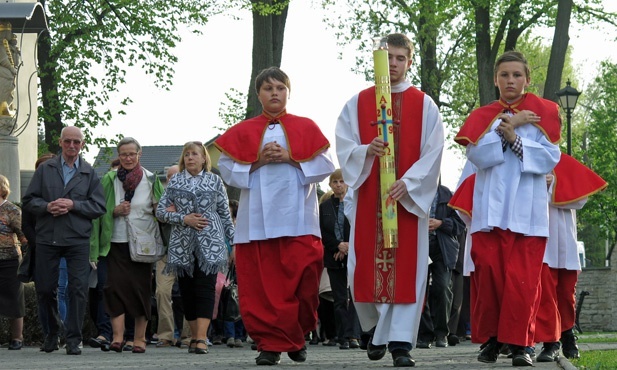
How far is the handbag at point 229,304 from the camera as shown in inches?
616

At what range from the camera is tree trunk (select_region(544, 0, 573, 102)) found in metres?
27.6

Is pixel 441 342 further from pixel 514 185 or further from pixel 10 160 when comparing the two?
pixel 10 160

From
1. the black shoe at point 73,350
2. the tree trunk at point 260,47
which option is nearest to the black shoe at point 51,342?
the black shoe at point 73,350

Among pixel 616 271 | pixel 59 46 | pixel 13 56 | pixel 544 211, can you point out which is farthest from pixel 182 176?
pixel 616 271

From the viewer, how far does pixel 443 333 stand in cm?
1525

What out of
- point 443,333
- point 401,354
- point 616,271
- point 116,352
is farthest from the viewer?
point 616,271

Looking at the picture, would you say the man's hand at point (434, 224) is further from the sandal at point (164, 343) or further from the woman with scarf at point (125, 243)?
the sandal at point (164, 343)

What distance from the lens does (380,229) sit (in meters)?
10.2

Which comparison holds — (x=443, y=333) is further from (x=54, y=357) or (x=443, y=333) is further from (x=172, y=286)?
(x=54, y=357)

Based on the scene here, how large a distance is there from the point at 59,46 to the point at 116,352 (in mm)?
18953

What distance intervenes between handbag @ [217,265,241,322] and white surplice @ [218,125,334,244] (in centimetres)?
481

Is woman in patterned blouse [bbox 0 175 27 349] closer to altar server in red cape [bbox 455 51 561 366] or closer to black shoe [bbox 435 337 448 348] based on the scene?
black shoe [bbox 435 337 448 348]

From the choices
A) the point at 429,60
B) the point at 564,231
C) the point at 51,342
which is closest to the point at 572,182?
the point at 564,231

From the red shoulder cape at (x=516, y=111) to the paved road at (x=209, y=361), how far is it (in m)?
1.61
